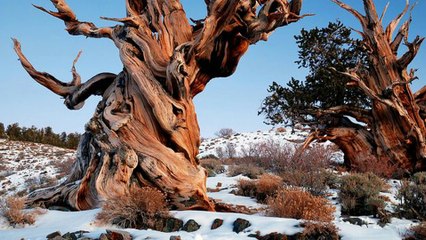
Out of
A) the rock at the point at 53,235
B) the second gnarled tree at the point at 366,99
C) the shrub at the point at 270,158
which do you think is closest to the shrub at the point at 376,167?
the second gnarled tree at the point at 366,99

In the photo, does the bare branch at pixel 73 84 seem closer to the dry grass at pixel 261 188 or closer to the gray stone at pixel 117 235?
the dry grass at pixel 261 188

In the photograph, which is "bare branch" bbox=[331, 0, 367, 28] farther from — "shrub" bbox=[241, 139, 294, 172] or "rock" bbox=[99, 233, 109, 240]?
"rock" bbox=[99, 233, 109, 240]

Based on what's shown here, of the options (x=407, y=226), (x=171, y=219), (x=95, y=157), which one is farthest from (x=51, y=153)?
(x=407, y=226)

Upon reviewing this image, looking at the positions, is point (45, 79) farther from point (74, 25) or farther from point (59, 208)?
point (59, 208)

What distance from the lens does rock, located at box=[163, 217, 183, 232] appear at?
6.30 metres

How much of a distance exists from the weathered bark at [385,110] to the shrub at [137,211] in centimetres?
910

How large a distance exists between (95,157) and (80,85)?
9.02ft

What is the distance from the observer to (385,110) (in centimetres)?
1438

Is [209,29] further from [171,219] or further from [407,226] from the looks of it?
[407,226]

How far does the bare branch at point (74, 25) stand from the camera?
32.2ft

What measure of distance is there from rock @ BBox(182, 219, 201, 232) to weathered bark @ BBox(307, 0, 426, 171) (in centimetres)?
916

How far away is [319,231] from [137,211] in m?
2.87

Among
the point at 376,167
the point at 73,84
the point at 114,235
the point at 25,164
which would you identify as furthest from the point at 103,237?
the point at 25,164

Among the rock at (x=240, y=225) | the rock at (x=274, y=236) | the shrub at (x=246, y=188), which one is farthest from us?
the shrub at (x=246, y=188)
